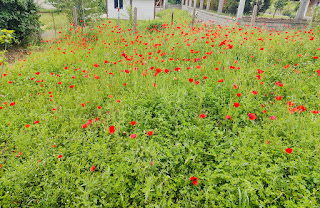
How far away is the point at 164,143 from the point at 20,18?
30.2ft

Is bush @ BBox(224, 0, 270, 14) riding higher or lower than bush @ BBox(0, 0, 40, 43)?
higher

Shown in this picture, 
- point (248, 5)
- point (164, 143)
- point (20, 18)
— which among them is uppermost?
point (248, 5)

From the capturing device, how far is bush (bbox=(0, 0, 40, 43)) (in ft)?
24.2

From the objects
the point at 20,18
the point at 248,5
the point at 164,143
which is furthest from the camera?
the point at 248,5

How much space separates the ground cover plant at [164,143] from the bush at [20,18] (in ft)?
15.9

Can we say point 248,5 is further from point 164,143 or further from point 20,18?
point 164,143

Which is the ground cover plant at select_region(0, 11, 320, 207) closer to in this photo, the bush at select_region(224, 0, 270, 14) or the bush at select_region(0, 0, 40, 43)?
the bush at select_region(0, 0, 40, 43)

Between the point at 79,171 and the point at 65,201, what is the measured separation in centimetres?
33

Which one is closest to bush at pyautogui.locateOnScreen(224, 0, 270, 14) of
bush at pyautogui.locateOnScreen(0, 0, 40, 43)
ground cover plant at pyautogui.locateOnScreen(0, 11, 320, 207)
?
ground cover plant at pyautogui.locateOnScreen(0, 11, 320, 207)

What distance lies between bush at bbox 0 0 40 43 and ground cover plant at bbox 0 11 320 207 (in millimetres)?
4859

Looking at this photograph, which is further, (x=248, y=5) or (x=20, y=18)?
(x=248, y=5)

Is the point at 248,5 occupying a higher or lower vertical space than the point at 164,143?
higher

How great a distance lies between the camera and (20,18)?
7.82 m

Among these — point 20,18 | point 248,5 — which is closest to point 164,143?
point 20,18
